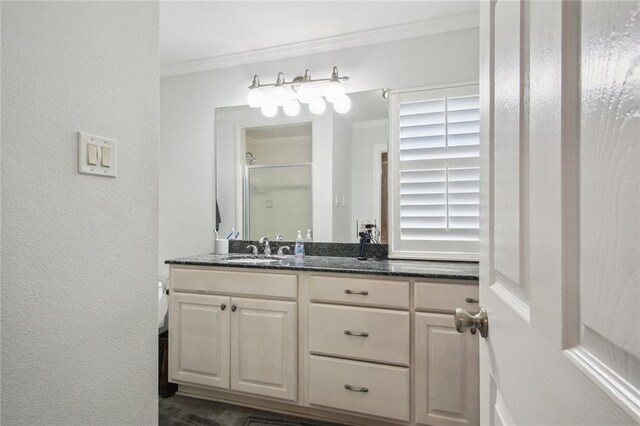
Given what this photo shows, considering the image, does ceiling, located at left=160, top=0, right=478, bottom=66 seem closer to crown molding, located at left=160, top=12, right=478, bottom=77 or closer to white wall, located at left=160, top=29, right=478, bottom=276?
crown molding, located at left=160, top=12, right=478, bottom=77

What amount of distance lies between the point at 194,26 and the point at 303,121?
3.15 feet

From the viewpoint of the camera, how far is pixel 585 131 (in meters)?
0.33

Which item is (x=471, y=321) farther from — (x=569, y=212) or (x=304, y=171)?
(x=304, y=171)

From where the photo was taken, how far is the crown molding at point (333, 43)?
89.6 inches

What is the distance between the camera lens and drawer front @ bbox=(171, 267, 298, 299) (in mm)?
2041

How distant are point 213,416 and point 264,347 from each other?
519 mm

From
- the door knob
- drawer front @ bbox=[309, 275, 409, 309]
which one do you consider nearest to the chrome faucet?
drawer front @ bbox=[309, 275, 409, 309]

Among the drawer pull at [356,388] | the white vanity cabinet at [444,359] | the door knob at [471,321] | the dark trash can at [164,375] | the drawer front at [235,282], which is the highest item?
the door knob at [471,321]

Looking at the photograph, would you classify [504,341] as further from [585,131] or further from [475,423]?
[475,423]

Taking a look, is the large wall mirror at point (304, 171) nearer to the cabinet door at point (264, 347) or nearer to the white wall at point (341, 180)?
the white wall at point (341, 180)

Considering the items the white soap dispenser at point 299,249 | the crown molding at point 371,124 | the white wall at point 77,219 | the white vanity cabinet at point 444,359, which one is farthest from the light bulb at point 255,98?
the white vanity cabinet at point 444,359

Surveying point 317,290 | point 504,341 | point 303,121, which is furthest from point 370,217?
point 504,341

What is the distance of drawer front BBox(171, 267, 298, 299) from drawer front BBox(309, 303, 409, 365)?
201 millimetres

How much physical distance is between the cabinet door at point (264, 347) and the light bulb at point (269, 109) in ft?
4.67
